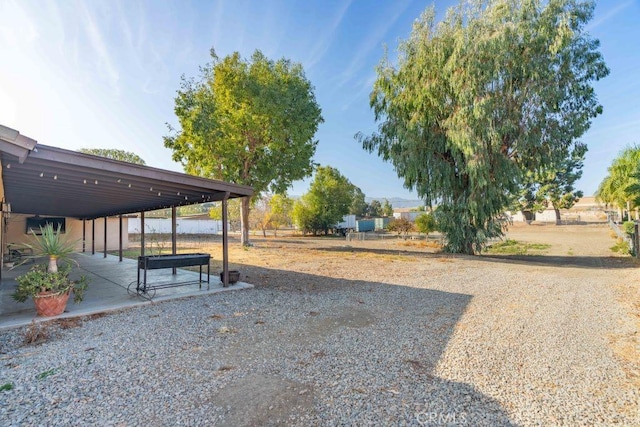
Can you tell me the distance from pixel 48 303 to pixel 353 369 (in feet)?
15.1

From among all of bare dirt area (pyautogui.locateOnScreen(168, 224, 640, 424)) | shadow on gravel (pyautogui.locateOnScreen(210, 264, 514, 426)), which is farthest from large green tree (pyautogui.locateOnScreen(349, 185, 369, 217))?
shadow on gravel (pyautogui.locateOnScreen(210, 264, 514, 426))

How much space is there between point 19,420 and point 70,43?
928cm

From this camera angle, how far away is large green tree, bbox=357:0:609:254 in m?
10.8

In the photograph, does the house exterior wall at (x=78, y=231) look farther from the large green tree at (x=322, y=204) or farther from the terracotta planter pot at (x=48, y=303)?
the large green tree at (x=322, y=204)

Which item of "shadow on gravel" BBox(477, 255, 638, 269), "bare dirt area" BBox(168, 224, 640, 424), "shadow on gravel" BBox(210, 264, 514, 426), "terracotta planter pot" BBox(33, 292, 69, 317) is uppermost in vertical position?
"terracotta planter pot" BBox(33, 292, 69, 317)

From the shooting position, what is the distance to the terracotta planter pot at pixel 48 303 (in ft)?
14.7

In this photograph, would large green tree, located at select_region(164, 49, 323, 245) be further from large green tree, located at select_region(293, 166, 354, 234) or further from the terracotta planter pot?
large green tree, located at select_region(293, 166, 354, 234)

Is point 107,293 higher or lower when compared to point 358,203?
lower

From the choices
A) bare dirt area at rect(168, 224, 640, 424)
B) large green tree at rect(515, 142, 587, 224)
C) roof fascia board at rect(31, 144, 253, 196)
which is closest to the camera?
bare dirt area at rect(168, 224, 640, 424)

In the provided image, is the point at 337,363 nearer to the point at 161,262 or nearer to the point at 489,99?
the point at 161,262

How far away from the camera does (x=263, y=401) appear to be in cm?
243

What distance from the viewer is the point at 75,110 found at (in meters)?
9.11

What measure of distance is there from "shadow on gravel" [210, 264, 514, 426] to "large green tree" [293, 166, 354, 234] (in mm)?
24763

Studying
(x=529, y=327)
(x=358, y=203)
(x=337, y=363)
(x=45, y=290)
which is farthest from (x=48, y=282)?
(x=358, y=203)
